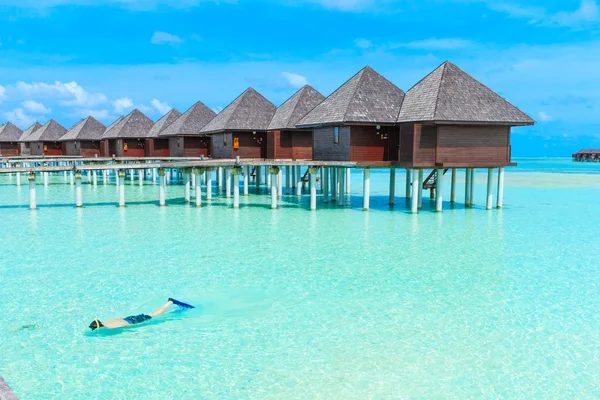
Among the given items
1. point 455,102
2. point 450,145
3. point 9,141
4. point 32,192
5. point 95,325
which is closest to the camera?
point 95,325

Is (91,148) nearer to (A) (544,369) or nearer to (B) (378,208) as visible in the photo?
(B) (378,208)

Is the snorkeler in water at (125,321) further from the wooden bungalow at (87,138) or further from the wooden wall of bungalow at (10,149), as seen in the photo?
the wooden wall of bungalow at (10,149)

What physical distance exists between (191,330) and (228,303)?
4.50 ft

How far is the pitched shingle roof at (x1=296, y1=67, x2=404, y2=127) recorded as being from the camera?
68.4 ft

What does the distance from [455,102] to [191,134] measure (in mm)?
19011

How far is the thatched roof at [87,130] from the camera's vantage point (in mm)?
44938

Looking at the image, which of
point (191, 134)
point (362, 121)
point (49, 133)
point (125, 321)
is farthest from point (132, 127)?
point (125, 321)

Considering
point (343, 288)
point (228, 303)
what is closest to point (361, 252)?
point (343, 288)

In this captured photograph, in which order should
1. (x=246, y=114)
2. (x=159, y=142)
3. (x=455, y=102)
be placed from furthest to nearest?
1. (x=159, y=142)
2. (x=246, y=114)
3. (x=455, y=102)

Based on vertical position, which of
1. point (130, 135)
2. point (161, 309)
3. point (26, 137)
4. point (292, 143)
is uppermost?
point (26, 137)

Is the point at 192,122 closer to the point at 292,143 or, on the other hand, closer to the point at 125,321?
the point at 292,143

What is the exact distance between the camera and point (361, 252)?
13.8 m

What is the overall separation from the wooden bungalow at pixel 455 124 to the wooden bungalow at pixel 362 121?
78 cm

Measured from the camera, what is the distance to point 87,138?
147 feet
